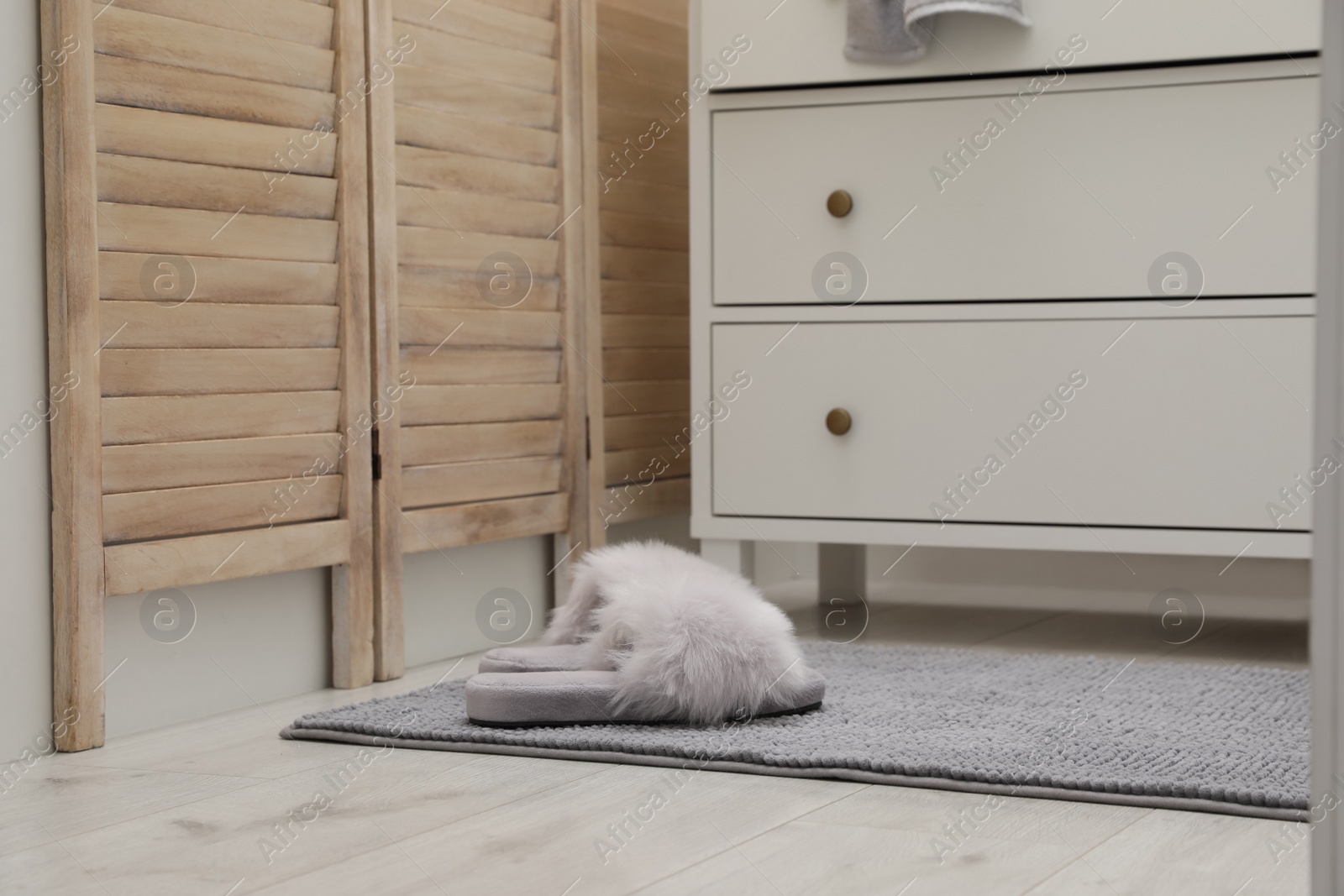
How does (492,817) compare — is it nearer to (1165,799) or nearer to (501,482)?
(1165,799)

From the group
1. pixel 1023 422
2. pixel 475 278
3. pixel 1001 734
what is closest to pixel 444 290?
pixel 475 278

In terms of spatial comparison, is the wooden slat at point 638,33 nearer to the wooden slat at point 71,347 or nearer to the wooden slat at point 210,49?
the wooden slat at point 210,49

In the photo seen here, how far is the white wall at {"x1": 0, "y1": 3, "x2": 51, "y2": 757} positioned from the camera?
1290 millimetres

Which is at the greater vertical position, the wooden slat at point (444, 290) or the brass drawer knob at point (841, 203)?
the brass drawer knob at point (841, 203)

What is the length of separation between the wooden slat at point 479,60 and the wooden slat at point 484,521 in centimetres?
54

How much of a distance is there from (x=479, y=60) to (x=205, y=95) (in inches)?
18.6

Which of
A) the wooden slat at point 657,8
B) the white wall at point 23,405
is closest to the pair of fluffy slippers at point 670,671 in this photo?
the white wall at point 23,405

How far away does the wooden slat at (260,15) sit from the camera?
1.43 m

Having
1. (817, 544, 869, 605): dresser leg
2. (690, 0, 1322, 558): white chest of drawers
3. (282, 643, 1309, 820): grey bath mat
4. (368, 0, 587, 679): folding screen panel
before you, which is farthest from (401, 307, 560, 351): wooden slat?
(817, 544, 869, 605): dresser leg

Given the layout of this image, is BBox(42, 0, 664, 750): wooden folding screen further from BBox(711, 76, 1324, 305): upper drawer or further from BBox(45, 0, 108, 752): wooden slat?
BBox(711, 76, 1324, 305): upper drawer

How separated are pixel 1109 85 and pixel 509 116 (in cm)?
75

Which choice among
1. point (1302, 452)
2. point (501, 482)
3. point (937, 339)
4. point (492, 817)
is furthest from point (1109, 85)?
point (492, 817)

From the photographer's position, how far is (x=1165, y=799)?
1.12 meters

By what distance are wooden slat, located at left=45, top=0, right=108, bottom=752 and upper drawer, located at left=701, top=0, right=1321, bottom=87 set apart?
2.76 feet
